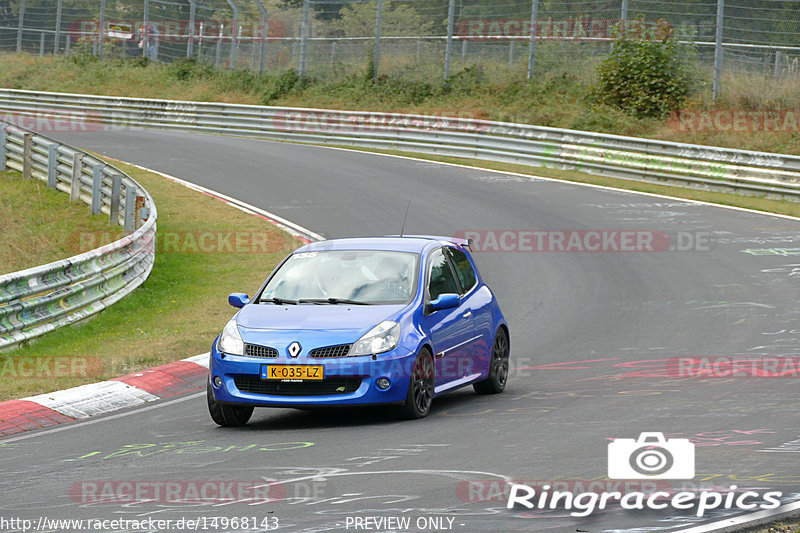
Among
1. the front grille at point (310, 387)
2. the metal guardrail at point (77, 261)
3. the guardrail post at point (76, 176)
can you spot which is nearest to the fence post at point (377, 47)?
the metal guardrail at point (77, 261)

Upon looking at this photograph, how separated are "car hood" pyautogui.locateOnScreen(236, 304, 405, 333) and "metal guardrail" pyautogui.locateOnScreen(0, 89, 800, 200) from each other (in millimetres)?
17477

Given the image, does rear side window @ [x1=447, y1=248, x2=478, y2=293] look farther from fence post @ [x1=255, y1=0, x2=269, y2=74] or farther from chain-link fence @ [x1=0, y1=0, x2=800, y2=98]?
fence post @ [x1=255, y1=0, x2=269, y2=74]

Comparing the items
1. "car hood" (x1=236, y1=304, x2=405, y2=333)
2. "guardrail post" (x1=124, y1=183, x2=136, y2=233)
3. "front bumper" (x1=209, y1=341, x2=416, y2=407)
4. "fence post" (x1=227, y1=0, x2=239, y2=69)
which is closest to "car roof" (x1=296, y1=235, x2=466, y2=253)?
"car hood" (x1=236, y1=304, x2=405, y2=333)

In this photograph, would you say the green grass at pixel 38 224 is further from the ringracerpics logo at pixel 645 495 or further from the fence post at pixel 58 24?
the fence post at pixel 58 24

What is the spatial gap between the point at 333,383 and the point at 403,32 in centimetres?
3095

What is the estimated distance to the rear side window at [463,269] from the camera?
11.4 metres

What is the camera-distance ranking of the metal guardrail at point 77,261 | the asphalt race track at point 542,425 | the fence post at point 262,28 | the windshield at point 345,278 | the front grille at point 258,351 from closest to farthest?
the asphalt race track at point 542,425
the front grille at point 258,351
the windshield at point 345,278
the metal guardrail at point 77,261
the fence post at point 262,28

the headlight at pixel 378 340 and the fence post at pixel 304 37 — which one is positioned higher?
the fence post at pixel 304 37

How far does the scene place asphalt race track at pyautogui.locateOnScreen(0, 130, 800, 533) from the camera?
681 cm

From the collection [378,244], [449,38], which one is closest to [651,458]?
[378,244]

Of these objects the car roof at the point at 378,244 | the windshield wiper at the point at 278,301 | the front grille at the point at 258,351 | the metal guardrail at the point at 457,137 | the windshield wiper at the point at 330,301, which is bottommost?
the front grille at the point at 258,351

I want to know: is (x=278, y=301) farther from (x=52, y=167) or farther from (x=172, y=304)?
(x=52, y=167)

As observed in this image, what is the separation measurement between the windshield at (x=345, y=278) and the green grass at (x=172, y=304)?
A: 8.13 feet

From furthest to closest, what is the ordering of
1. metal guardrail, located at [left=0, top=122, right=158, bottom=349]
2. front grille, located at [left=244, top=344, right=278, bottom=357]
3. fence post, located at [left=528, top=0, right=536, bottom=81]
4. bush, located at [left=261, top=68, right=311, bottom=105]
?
bush, located at [left=261, top=68, right=311, bottom=105]
fence post, located at [left=528, top=0, right=536, bottom=81]
metal guardrail, located at [left=0, top=122, right=158, bottom=349]
front grille, located at [left=244, top=344, right=278, bottom=357]
